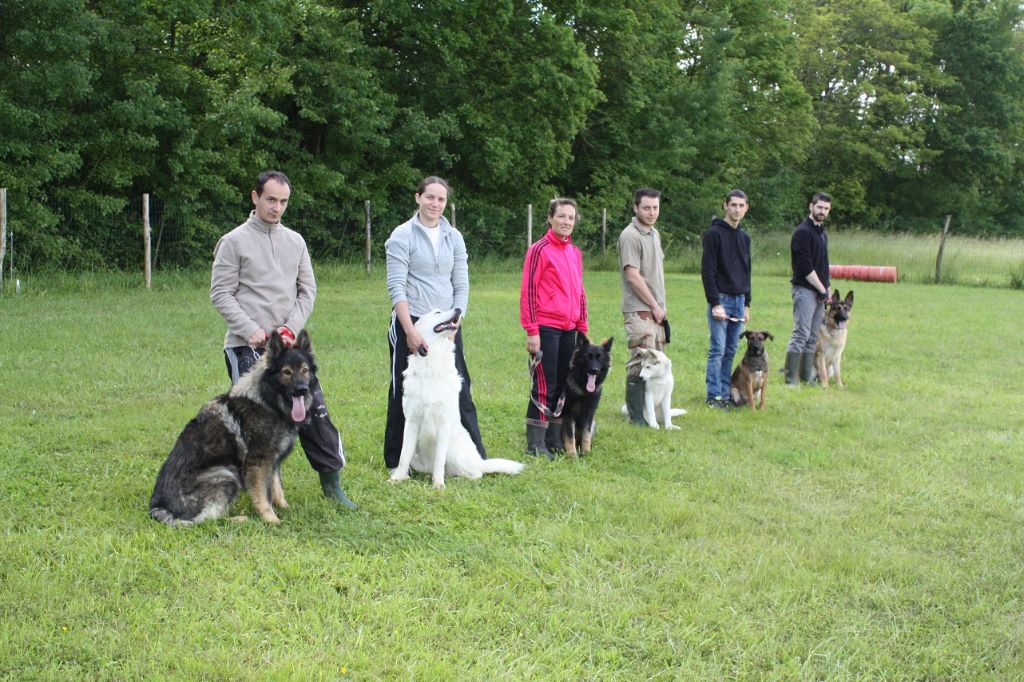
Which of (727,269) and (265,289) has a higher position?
(727,269)

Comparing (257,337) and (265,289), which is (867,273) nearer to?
(265,289)

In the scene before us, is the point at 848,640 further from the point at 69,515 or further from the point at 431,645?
the point at 69,515

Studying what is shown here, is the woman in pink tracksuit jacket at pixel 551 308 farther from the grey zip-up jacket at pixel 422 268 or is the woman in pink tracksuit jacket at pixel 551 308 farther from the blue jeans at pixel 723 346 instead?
the blue jeans at pixel 723 346

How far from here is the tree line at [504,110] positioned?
16438 millimetres

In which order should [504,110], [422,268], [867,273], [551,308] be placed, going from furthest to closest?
[504,110]
[867,273]
[551,308]
[422,268]

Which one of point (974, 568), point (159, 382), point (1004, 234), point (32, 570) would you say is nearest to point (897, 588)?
point (974, 568)

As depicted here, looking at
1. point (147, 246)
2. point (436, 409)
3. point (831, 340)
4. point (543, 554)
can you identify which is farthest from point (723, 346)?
point (147, 246)

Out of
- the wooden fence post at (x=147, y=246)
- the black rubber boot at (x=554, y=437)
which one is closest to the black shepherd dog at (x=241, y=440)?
the black rubber boot at (x=554, y=437)

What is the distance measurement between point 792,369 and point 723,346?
5.04ft

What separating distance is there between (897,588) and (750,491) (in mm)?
1426

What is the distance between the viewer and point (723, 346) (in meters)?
7.68

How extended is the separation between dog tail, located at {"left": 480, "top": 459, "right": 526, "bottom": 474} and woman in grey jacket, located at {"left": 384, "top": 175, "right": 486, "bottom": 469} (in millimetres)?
569

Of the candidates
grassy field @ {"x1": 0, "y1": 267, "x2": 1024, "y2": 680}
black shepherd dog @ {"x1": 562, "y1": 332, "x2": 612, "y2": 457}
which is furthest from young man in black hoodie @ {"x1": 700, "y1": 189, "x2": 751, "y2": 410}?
black shepherd dog @ {"x1": 562, "y1": 332, "x2": 612, "y2": 457}

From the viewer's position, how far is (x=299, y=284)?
468 centimetres
